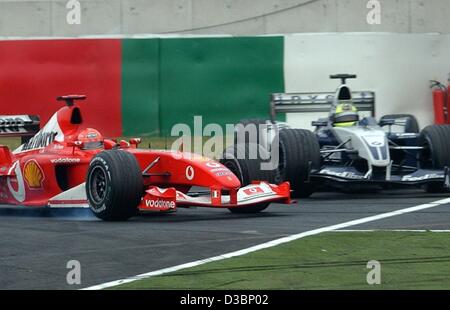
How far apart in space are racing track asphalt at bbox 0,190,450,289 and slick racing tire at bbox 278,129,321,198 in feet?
1.12

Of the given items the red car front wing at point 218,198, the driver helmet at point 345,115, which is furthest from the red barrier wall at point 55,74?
the red car front wing at point 218,198

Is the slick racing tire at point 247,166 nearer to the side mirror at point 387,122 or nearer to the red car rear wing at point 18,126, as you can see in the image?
the red car rear wing at point 18,126

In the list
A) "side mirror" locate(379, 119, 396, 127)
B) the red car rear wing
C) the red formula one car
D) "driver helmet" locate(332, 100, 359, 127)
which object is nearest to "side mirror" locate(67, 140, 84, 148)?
the red formula one car

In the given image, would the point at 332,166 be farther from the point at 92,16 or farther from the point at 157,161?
the point at 92,16

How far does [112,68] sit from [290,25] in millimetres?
4509

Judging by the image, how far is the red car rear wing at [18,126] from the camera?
15.5 meters

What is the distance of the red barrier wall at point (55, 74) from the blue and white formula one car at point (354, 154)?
5759mm

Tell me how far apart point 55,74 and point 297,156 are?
790 centimetres

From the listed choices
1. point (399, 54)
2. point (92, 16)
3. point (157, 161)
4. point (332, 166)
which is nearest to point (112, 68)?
point (92, 16)

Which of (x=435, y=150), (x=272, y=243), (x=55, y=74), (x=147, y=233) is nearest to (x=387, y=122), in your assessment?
(x=435, y=150)

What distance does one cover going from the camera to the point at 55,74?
22.6m

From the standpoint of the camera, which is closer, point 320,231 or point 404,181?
point 320,231

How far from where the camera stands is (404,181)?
15.8m
